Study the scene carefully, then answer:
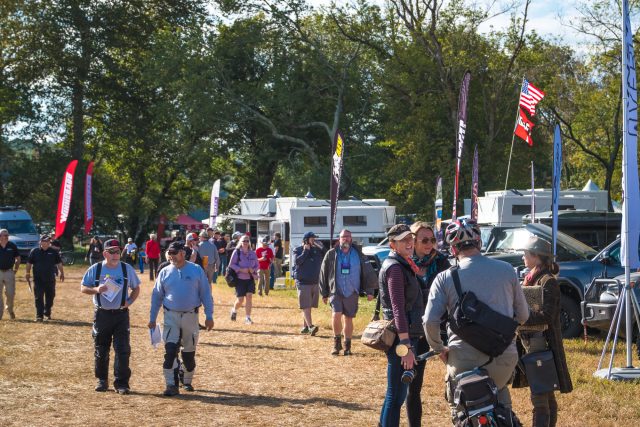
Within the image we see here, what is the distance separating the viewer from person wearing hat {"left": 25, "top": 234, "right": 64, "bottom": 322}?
2077 cm

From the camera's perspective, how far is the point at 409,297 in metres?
7.80

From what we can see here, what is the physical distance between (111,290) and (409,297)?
4.92 metres


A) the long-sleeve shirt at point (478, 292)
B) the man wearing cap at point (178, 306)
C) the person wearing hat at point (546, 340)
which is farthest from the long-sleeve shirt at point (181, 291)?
the long-sleeve shirt at point (478, 292)

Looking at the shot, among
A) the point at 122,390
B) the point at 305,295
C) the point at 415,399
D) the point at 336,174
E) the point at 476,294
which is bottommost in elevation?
the point at 122,390

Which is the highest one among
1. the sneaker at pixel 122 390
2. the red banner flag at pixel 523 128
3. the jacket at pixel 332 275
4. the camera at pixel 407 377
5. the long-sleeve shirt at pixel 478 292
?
the red banner flag at pixel 523 128

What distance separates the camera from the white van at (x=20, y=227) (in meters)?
47.3

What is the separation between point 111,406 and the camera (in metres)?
10.5

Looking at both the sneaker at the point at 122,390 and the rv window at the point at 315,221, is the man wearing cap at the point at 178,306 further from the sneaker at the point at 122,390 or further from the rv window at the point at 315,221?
the rv window at the point at 315,221

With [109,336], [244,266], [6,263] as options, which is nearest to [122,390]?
[109,336]

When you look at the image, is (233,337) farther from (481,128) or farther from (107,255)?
(481,128)

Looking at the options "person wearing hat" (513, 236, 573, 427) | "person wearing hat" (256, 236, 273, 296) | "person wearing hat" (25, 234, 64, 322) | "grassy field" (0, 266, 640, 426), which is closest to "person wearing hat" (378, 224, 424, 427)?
"person wearing hat" (513, 236, 573, 427)

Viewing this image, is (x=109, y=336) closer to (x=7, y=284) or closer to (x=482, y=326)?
(x=482, y=326)

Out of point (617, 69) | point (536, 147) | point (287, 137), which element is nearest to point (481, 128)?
point (536, 147)

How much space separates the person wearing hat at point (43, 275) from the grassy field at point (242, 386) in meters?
1.74
